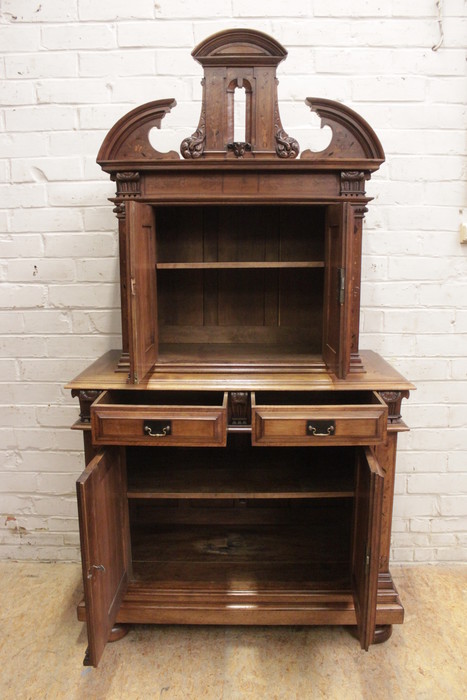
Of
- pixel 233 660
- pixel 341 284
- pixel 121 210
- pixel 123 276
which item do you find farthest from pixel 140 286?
pixel 233 660

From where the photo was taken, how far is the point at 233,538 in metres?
2.17

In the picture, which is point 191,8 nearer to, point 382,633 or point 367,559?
point 367,559

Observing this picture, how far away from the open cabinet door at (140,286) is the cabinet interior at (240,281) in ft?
0.83

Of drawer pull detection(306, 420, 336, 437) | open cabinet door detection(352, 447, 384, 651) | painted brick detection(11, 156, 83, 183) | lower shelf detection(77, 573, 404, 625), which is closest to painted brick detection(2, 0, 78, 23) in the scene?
painted brick detection(11, 156, 83, 183)

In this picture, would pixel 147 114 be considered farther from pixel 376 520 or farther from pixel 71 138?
pixel 376 520

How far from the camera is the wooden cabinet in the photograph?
161cm

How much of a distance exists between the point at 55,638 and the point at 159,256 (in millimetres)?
1533

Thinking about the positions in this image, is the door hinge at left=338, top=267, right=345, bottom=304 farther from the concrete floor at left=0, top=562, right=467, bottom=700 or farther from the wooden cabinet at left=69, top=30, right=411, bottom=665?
the concrete floor at left=0, top=562, right=467, bottom=700

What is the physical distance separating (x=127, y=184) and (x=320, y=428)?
1027 millimetres

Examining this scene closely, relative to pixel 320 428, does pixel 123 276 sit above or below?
above

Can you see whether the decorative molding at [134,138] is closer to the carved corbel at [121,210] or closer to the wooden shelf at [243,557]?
the carved corbel at [121,210]

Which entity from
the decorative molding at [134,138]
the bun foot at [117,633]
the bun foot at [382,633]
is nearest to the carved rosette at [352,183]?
the decorative molding at [134,138]

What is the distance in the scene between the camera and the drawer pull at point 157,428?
1.61 m

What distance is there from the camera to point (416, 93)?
6.69 feet
